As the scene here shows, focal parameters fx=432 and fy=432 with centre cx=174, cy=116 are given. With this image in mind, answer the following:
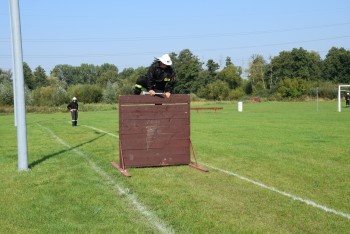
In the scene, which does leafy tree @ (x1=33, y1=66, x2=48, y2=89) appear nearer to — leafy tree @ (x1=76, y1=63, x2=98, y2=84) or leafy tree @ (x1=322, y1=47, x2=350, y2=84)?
leafy tree @ (x1=76, y1=63, x2=98, y2=84)

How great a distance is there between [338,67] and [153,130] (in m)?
123

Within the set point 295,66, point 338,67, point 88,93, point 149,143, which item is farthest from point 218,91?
point 149,143

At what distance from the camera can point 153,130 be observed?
9789 mm

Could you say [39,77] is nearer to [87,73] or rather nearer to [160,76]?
[87,73]

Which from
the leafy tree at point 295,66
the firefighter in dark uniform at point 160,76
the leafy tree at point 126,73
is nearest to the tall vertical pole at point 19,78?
the firefighter in dark uniform at point 160,76

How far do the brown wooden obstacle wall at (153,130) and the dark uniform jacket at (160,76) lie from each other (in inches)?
26.3

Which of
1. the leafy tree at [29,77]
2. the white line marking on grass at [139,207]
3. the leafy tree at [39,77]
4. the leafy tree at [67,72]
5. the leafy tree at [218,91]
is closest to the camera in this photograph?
the white line marking on grass at [139,207]

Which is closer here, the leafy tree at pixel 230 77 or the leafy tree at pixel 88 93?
the leafy tree at pixel 88 93

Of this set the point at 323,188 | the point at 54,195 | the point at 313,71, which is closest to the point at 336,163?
the point at 323,188

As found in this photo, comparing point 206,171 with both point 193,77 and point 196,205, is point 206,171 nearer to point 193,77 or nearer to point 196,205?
point 196,205

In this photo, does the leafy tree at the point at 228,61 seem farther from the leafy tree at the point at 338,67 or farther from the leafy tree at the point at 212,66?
the leafy tree at the point at 338,67

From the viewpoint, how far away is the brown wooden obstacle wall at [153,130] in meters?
9.56

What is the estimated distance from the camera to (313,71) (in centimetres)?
11825

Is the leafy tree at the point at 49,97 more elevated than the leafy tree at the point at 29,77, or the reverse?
the leafy tree at the point at 29,77
